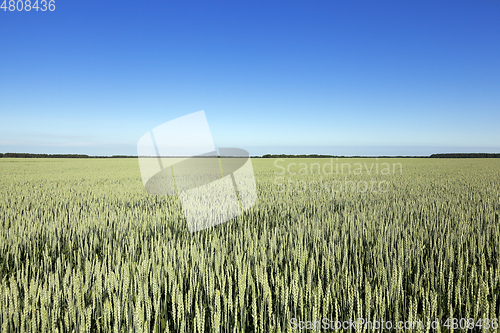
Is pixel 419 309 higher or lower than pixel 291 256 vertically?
lower

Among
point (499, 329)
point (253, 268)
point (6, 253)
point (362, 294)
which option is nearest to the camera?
point (499, 329)

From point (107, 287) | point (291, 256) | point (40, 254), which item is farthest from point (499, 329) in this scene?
point (40, 254)

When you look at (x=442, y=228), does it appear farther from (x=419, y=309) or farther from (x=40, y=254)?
(x=40, y=254)

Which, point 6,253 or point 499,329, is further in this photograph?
point 6,253

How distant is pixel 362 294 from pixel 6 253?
4107mm

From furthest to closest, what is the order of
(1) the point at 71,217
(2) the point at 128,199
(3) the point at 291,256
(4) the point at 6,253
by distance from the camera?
(2) the point at 128,199
(1) the point at 71,217
(4) the point at 6,253
(3) the point at 291,256

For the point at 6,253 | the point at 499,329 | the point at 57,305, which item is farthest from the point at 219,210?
the point at 499,329

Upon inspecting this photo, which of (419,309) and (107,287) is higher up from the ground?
(107,287)

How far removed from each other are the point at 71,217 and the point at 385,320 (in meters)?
4.99

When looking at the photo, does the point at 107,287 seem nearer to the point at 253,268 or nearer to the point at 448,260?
the point at 253,268

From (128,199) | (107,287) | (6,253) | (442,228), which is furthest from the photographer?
(128,199)

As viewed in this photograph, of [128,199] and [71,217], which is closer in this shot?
[71,217]

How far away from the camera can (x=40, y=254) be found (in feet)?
11.1

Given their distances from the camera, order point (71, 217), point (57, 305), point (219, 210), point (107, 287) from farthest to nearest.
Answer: point (219, 210) → point (71, 217) → point (107, 287) → point (57, 305)
